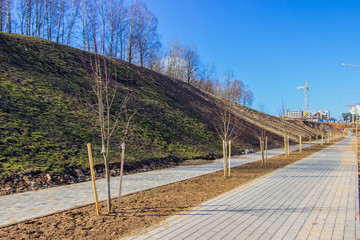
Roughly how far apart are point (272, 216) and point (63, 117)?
460 inches

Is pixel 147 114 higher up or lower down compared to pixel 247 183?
higher up

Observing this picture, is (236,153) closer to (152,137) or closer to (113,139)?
(152,137)

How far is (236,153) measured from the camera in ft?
63.5

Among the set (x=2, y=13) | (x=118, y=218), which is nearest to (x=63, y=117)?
(x=118, y=218)

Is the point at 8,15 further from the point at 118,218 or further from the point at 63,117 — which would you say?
the point at 118,218

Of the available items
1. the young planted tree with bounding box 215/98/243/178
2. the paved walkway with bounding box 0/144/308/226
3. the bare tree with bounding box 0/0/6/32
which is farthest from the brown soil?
the bare tree with bounding box 0/0/6/32

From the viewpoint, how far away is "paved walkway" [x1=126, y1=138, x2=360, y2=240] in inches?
167

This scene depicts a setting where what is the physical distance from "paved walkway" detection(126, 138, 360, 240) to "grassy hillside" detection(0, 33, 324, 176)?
382 cm

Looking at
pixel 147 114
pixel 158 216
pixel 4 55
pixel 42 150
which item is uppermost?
pixel 4 55

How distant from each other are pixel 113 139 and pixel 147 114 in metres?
6.12

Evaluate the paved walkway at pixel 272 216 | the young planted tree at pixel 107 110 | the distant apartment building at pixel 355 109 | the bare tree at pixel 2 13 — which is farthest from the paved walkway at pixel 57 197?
the distant apartment building at pixel 355 109

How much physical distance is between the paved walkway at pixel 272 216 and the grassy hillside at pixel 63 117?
150 inches

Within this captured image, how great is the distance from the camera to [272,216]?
5.18 meters

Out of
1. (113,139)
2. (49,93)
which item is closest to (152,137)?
(113,139)
